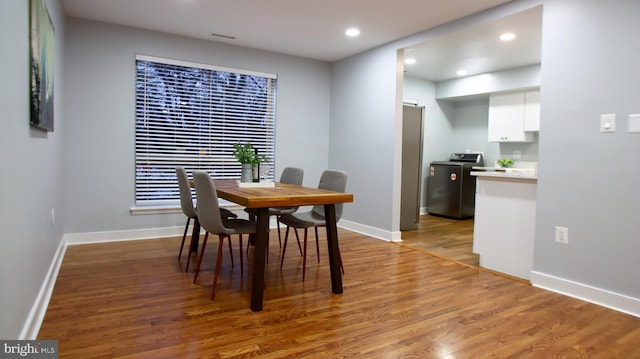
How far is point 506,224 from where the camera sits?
11.2ft

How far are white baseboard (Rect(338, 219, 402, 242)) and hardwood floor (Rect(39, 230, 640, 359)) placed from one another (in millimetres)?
1149

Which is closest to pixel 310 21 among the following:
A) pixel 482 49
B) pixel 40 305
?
pixel 482 49

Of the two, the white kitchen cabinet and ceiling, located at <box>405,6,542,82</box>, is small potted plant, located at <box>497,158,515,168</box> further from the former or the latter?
the white kitchen cabinet

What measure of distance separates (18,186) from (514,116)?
20.3 ft

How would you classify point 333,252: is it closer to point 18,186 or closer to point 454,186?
point 18,186

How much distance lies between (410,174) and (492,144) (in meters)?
2.01

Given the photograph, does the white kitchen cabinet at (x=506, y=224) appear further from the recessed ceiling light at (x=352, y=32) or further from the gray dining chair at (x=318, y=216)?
the recessed ceiling light at (x=352, y=32)

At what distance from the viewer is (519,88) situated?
5.72 meters

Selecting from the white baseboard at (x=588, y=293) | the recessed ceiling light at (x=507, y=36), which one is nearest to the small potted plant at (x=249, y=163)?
the white baseboard at (x=588, y=293)

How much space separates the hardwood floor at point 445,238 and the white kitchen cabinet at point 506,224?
0.26 m

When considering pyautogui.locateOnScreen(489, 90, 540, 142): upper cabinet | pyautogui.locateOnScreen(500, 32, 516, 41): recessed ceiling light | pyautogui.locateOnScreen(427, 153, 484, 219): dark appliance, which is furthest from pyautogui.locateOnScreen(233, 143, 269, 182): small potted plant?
pyautogui.locateOnScreen(489, 90, 540, 142): upper cabinet

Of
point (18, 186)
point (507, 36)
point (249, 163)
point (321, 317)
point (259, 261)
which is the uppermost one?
point (507, 36)

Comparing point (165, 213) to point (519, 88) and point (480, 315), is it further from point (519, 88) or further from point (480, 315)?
point (519, 88)

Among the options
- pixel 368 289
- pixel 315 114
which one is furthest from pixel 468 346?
pixel 315 114
